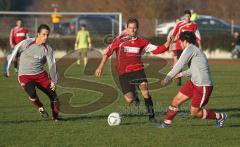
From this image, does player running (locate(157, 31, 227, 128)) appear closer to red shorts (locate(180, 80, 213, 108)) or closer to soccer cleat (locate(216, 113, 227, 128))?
red shorts (locate(180, 80, 213, 108))

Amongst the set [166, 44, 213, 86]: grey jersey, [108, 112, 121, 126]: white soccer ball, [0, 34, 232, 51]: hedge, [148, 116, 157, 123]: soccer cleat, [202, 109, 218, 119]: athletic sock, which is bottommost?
[0, 34, 232, 51]: hedge

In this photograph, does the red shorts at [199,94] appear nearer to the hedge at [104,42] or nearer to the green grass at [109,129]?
the green grass at [109,129]

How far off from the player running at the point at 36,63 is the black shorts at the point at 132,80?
1399mm

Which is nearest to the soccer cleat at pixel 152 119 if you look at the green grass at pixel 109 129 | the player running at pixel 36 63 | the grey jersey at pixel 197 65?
the green grass at pixel 109 129

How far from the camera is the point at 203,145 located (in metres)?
10.5

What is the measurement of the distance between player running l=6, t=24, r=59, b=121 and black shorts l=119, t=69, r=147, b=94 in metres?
1.40

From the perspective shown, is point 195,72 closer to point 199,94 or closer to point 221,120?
point 199,94

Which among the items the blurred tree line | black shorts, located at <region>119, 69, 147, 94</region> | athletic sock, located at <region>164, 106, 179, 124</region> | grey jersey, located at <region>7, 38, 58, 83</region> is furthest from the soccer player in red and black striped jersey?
the blurred tree line

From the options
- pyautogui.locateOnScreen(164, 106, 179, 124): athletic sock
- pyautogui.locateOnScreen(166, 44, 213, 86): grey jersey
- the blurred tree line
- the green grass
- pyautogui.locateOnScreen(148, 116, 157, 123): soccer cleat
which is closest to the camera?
the green grass

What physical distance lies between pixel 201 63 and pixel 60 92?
909 centimetres

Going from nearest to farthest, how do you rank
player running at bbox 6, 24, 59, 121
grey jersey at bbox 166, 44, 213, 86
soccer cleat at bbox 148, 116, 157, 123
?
grey jersey at bbox 166, 44, 213, 86 < player running at bbox 6, 24, 59, 121 < soccer cleat at bbox 148, 116, 157, 123

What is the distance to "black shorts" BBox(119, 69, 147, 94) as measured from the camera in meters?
13.3

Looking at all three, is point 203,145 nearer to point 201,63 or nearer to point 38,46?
point 201,63

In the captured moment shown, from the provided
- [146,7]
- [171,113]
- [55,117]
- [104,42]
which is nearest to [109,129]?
[171,113]
